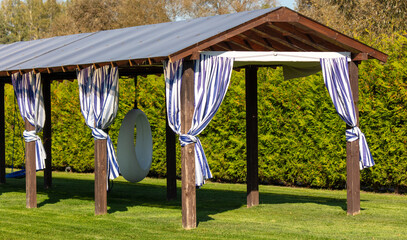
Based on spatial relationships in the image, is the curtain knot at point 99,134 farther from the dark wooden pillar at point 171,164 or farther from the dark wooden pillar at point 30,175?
the dark wooden pillar at point 171,164

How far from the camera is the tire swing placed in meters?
12.1

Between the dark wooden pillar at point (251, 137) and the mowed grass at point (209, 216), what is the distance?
275 millimetres

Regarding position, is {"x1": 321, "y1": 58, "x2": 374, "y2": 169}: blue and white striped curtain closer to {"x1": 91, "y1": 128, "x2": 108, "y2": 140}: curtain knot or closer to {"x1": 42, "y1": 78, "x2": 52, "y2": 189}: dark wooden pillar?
{"x1": 91, "y1": 128, "x2": 108, "y2": 140}: curtain knot

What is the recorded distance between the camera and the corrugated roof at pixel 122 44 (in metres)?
9.23

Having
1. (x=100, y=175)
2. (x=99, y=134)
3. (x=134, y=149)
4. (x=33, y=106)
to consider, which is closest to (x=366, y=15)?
(x=134, y=149)

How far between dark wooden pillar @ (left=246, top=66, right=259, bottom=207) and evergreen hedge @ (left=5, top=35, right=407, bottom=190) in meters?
2.66

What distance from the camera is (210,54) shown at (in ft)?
30.2

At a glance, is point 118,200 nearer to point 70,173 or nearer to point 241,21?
point 241,21

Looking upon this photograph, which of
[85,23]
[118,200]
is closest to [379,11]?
[118,200]

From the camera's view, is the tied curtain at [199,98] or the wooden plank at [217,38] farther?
the tied curtain at [199,98]

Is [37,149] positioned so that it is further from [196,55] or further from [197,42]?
[197,42]

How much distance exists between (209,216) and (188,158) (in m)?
1.60

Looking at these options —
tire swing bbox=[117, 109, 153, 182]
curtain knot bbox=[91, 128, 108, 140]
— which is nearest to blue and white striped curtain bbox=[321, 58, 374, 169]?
curtain knot bbox=[91, 128, 108, 140]

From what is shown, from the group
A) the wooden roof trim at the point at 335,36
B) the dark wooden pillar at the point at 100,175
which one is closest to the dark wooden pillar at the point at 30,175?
the dark wooden pillar at the point at 100,175
